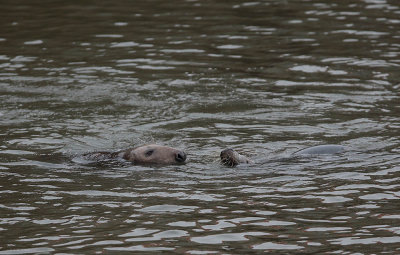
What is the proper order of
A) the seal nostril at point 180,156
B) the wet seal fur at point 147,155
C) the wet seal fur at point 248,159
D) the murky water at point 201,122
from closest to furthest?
1. the murky water at point 201,122
2. the wet seal fur at point 248,159
3. the seal nostril at point 180,156
4. the wet seal fur at point 147,155

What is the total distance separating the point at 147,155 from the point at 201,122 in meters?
1.87

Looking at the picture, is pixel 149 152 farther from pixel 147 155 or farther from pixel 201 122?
pixel 201 122

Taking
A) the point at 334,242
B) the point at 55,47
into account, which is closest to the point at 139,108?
the point at 55,47

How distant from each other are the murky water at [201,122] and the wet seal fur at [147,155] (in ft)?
0.53

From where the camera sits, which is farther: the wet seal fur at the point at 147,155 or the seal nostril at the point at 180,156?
the wet seal fur at the point at 147,155

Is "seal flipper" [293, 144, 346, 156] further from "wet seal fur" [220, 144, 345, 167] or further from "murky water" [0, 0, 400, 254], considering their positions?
"murky water" [0, 0, 400, 254]

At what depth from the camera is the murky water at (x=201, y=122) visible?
907cm

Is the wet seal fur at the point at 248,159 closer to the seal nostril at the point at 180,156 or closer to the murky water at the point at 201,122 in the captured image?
the murky water at the point at 201,122

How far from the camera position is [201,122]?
543 inches

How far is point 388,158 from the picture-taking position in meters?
11.6

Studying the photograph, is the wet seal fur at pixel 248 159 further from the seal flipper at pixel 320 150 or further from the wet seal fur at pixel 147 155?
the wet seal fur at pixel 147 155

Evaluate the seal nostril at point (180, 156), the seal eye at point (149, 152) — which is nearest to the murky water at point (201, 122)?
the seal nostril at point (180, 156)

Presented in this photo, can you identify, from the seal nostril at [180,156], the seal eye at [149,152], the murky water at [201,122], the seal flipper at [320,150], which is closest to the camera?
the murky water at [201,122]

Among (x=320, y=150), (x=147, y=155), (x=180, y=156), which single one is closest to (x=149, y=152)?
(x=147, y=155)
